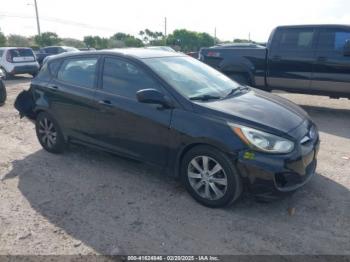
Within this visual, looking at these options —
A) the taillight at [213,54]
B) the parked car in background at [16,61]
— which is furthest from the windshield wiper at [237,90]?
the parked car in background at [16,61]

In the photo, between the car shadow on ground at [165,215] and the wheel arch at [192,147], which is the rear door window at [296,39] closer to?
the car shadow on ground at [165,215]

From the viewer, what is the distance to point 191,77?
445cm

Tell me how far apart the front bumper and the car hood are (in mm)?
342

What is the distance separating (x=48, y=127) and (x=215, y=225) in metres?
3.32

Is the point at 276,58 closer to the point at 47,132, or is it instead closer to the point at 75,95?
the point at 75,95

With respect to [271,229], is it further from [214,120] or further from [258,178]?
[214,120]

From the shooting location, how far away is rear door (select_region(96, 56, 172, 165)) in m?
4.06

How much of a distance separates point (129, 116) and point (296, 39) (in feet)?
18.2

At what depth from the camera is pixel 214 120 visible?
3.66 meters

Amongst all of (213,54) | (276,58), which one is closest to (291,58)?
(276,58)

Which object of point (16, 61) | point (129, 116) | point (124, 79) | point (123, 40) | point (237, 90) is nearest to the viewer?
point (129, 116)

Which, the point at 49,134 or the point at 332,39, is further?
the point at 332,39

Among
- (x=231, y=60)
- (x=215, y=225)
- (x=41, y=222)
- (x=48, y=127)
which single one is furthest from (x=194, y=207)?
(x=231, y=60)

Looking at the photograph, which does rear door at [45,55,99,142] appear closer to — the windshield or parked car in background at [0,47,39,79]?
the windshield
